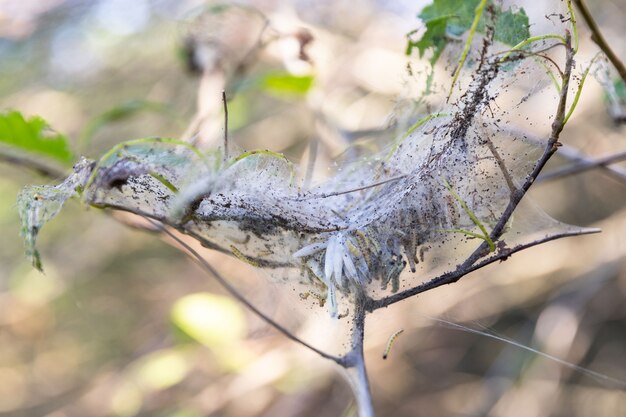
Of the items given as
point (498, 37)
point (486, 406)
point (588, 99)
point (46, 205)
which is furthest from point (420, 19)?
point (486, 406)

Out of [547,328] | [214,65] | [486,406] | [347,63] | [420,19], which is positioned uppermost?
[347,63]

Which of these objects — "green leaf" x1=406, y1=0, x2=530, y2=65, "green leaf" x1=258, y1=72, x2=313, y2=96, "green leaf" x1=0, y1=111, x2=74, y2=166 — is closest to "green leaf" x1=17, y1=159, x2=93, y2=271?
"green leaf" x1=0, y1=111, x2=74, y2=166

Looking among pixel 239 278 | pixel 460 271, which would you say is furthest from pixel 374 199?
pixel 239 278

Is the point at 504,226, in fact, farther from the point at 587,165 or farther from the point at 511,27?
the point at 587,165

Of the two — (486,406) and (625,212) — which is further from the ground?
(625,212)

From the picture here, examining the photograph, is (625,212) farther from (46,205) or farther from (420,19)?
(46,205)
